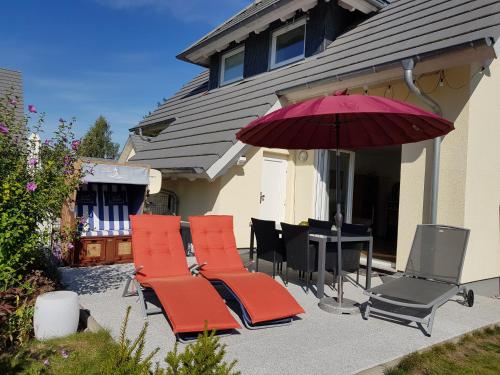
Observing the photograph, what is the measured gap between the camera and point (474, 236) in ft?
23.8

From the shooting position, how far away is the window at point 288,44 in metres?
11.2

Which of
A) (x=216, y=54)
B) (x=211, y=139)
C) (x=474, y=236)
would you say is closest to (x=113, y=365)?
(x=474, y=236)

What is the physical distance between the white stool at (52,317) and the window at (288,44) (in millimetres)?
8948

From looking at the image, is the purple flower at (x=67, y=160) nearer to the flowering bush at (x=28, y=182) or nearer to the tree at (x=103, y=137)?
the flowering bush at (x=28, y=182)

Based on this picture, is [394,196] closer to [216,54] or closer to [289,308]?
[216,54]

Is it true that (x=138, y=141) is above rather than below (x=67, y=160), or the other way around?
above

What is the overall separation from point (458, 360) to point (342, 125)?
3.76m

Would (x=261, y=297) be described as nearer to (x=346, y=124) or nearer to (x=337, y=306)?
(x=337, y=306)

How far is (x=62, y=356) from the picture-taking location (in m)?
3.85

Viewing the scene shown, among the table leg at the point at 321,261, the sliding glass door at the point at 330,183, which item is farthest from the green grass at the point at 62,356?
the sliding glass door at the point at 330,183

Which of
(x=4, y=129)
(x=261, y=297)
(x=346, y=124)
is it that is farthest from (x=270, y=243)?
(x=4, y=129)

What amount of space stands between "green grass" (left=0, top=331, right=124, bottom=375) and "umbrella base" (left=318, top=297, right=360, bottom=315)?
300 centimetres

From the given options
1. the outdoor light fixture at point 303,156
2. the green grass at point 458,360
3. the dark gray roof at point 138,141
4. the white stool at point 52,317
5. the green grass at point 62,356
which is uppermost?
the dark gray roof at point 138,141

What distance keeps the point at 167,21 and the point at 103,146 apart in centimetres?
1882
